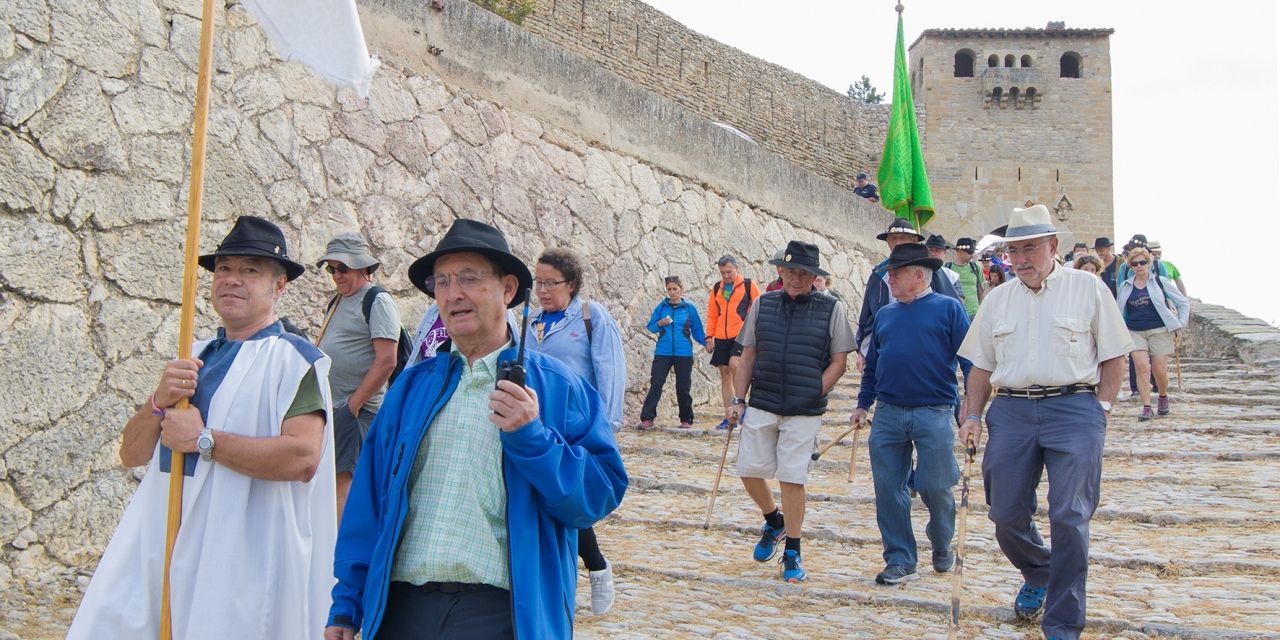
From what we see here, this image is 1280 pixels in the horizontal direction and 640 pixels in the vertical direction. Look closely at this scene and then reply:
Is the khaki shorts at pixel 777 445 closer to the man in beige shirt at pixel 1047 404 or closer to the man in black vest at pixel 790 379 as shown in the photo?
the man in black vest at pixel 790 379

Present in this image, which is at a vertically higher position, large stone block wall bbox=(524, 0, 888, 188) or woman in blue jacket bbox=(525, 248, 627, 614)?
large stone block wall bbox=(524, 0, 888, 188)

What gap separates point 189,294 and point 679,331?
850 centimetres

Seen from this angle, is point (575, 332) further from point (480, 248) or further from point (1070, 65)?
point (1070, 65)

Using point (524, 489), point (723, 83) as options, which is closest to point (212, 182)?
point (524, 489)

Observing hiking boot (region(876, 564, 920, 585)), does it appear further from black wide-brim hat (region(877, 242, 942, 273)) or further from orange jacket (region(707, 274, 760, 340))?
orange jacket (region(707, 274, 760, 340))

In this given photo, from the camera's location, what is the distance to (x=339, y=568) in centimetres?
286

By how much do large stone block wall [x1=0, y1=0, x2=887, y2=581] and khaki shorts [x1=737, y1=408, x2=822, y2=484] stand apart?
125 inches

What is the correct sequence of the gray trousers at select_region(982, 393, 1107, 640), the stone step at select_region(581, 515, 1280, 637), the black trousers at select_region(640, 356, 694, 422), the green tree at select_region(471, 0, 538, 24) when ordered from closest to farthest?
the gray trousers at select_region(982, 393, 1107, 640)
the stone step at select_region(581, 515, 1280, 637)
the black trousers at select_region(640, 356, 694, 422)
the green tree at select_region(471, 0, 538, 24)

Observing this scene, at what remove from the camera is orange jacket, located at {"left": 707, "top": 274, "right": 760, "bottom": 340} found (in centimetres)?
1167

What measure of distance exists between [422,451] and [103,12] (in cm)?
480

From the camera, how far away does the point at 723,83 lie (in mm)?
24266

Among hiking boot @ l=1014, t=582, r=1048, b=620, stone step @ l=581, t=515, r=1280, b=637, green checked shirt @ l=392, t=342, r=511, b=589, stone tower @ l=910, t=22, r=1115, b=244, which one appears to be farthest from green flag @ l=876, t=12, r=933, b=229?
stone tower @ l=910, t=22, r=1115, b=244

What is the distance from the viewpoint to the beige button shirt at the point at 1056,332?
5043 millimetres

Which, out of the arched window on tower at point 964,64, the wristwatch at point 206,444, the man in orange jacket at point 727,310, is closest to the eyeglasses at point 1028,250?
the wristwatch at point 206,444
